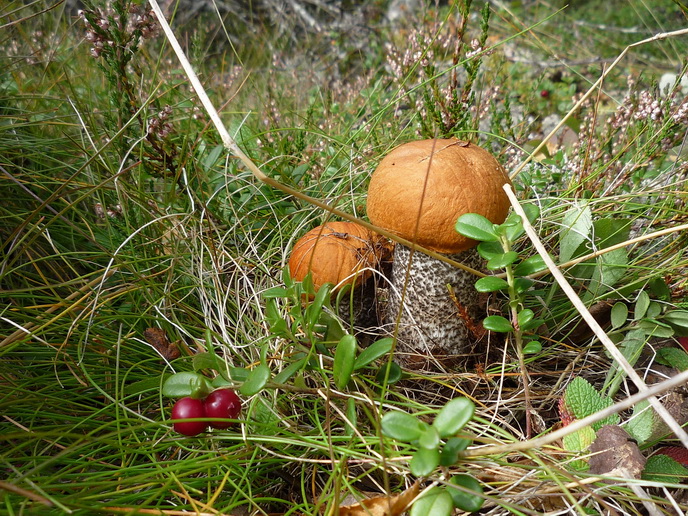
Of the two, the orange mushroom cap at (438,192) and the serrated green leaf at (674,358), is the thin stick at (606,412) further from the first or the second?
the serrated green leaf at (674,358)

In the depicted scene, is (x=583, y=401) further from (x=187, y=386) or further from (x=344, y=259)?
(x=187, y=386)

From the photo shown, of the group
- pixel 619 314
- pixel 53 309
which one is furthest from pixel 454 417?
pixel 53 309

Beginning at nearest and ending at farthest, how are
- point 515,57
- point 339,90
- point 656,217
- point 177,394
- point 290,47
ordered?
point 177,394, point 656,217, point 339,90, point 515,57, point 290,47

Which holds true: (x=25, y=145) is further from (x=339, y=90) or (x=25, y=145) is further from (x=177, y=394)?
(x=339, y=90)

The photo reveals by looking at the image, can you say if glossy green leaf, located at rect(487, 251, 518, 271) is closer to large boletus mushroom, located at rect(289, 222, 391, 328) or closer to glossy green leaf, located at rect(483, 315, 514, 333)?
glossy green leaf, located at rect(483, 315, 514, 333)

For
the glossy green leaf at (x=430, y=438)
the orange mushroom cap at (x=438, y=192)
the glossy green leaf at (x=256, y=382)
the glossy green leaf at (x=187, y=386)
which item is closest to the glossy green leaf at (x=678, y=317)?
the orange mushroom cap at (x=438, y=192)

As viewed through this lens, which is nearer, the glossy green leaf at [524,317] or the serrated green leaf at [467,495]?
the serrated green leaf at [467,495]

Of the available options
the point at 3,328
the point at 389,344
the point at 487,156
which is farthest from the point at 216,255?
the point at 487,156

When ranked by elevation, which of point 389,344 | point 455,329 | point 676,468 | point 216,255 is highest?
point 216,255
